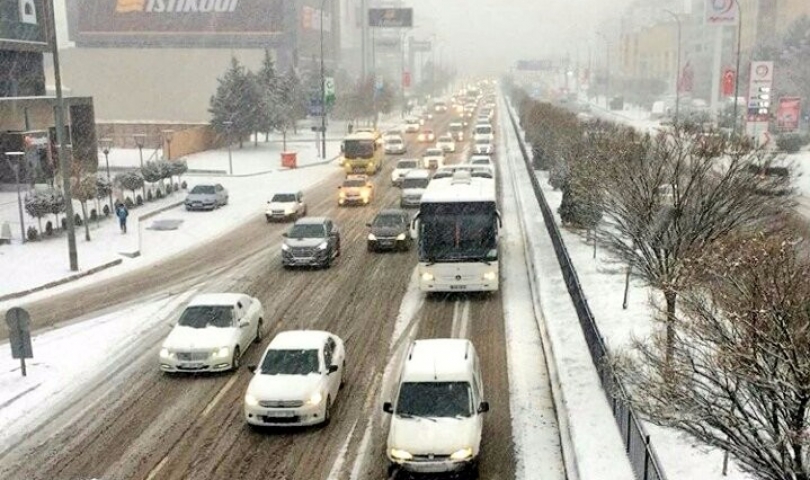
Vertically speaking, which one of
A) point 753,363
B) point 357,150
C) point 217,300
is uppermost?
point 753,363

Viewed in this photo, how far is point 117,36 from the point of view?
118688 millimetres

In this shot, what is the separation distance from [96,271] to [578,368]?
18024mm

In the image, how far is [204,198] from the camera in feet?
131

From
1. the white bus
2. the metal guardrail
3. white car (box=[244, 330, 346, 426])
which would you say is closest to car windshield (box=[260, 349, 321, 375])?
white car (box=[244, 330, 346, 426])

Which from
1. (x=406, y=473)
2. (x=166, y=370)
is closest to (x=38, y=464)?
(x=166, y=370)

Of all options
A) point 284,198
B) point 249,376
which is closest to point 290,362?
point 249,376

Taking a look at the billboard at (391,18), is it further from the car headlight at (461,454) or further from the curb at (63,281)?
the car headlight at (461,454)

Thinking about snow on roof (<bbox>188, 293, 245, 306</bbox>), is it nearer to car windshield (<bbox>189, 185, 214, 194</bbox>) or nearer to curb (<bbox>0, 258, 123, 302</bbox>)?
curb (<bbox>0, 258, 123, 302</bbox>)

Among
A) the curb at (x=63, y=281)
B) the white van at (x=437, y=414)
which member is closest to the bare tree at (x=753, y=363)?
the white van at (x=437, y=414)

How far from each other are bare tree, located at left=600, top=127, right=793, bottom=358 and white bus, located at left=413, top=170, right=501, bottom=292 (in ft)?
12.2

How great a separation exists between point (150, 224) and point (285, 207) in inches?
240

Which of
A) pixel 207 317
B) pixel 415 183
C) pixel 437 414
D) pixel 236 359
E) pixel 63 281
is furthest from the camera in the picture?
pixel 415 183

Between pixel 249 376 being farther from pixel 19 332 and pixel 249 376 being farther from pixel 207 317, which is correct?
pixel 19 332

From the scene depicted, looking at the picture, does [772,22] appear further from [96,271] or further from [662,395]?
[662,395]
